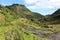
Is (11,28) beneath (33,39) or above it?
above

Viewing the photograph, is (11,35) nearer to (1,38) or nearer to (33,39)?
(1,38)

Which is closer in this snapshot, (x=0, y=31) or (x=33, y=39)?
(x=0, y=31)

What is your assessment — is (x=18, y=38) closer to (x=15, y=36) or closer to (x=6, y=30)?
(x=15, y=36)

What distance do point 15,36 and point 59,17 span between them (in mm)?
162585

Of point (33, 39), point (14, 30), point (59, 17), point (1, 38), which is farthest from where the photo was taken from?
point (59, 17)

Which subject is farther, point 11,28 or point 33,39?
point 33,39

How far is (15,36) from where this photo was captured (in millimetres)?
25875

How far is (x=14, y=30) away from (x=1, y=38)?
7.84 ft

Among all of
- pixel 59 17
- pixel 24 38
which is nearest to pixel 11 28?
pixel 24 38

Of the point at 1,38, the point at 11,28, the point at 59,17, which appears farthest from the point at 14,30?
the point at 59,17

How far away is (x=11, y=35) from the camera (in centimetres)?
2495

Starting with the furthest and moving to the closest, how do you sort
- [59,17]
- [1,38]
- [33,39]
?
[59,17], [33,39], [1,38]

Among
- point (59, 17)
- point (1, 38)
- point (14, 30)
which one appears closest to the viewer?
point (1, 38)

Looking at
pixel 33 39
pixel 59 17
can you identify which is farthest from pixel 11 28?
pixel 59 17
